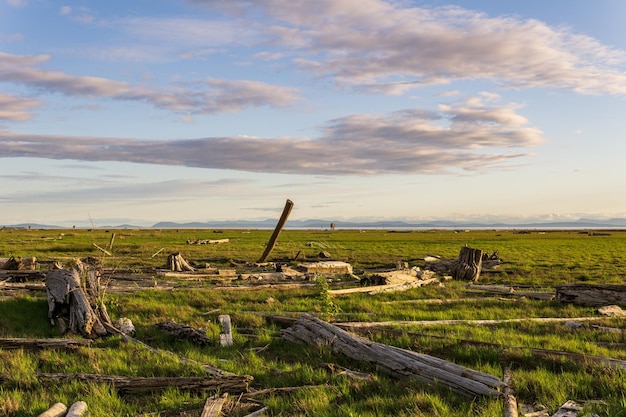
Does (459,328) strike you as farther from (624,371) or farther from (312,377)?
(312,377)

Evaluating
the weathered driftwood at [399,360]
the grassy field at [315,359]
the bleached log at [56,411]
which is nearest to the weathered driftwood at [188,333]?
the grassy field at [315,359]

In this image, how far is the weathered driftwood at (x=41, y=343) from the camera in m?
11.3

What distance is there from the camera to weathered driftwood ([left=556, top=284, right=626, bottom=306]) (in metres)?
17.7

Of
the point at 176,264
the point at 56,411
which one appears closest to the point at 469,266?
the point at 176,264

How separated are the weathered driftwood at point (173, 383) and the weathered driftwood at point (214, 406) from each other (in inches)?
17.0

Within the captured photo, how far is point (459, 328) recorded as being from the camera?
43.2 feet

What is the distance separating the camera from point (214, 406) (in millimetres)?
7207

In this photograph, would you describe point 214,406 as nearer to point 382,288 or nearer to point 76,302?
point 76,302

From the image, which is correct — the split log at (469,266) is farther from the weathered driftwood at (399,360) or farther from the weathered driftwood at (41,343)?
the weathered driftwood at (41,343)

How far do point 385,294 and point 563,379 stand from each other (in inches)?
492

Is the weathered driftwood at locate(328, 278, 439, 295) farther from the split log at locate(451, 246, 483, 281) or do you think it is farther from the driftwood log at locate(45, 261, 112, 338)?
the driftwood log at locate(45, 261, 112, 338)

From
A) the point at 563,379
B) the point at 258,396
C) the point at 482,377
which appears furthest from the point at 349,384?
the point at 563,379

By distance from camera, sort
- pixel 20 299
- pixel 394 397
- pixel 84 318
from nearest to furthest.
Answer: pixel 394 397
pixel 84 318
pixel 20 299

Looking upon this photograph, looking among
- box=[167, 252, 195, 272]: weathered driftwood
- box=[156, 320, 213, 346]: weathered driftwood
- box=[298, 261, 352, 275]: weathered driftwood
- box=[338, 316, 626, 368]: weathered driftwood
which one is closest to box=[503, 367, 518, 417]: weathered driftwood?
box=[338, 316, 626, 368]: weathered driftwood
